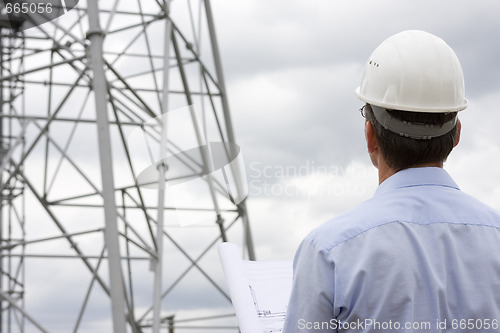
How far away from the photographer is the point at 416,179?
170 centimetres

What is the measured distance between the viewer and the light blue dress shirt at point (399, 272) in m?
1.54

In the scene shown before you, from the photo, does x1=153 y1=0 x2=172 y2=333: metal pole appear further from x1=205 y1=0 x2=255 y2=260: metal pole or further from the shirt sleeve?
the shirt sleeve

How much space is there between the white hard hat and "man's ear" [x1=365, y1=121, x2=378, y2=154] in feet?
0.20

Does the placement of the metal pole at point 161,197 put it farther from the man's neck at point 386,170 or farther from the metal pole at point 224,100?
the man's neck at point 386,170

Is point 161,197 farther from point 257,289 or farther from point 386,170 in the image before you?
point 386,170

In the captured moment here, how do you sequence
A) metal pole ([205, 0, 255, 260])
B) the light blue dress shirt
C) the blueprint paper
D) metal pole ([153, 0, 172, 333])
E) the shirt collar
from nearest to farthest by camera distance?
the light blue dress shirt
the shirt collar
the blueprint paper
metal pole ([153, 0, 172, 333])
metal pole ([205, 0, 255, 260])

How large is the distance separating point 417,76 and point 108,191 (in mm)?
5112

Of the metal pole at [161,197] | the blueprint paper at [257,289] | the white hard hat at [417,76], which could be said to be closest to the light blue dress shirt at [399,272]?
the white hard hat at [417,76]

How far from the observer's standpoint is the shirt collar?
170 cm

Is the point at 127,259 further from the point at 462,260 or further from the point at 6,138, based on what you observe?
the point at 462,260

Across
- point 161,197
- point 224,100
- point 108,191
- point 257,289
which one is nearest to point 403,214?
point 257,289

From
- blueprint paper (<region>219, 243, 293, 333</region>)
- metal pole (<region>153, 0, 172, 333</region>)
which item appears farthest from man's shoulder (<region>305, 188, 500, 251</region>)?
metal pole (<region>153, 0, 172, 333</region>)

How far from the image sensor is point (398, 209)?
1622mm

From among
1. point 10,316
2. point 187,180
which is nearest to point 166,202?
point 187,180
